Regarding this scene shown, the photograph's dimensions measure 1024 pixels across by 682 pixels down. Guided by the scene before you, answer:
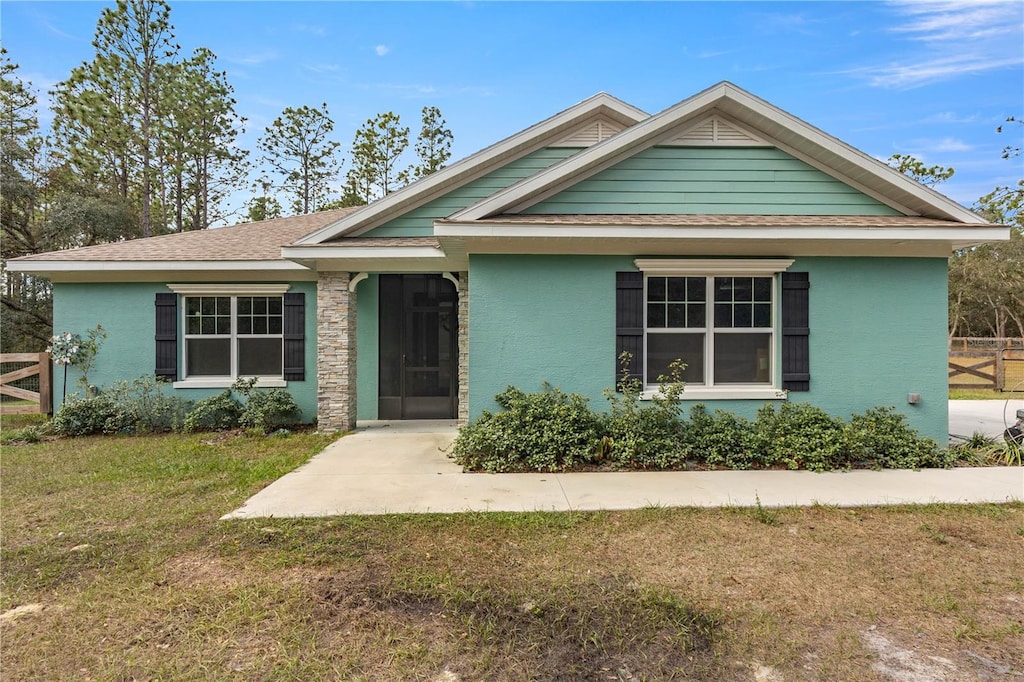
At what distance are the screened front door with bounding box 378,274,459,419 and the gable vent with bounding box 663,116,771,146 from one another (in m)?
4.77

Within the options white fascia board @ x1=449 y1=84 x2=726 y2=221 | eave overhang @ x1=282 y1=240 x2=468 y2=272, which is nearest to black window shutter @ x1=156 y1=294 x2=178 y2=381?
eave overhang @ x1=282 y1=240 x2=468 y2=272

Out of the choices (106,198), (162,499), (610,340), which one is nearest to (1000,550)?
(610,340)

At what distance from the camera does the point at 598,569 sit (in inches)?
135

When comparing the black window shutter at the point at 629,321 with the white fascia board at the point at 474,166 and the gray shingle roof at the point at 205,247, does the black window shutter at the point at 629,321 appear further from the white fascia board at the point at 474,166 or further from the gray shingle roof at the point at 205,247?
the gray shingle roof at the point at 205,247

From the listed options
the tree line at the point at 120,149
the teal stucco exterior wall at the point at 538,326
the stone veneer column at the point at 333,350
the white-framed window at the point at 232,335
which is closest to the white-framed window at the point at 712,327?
the teal stucco exterior wall at the point at 538,326

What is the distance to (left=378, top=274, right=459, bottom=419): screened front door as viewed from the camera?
9266 mm

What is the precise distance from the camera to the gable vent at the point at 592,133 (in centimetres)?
873

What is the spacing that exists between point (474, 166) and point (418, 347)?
3.47 metres

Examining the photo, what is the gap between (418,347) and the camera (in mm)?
9344

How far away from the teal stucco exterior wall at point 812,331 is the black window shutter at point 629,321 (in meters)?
0.10

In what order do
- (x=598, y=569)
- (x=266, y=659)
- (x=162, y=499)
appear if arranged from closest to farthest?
(x=266, y=659) → (x=598, y=569) → (x=162, y=499)

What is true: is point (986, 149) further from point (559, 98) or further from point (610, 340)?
point (610, 340)

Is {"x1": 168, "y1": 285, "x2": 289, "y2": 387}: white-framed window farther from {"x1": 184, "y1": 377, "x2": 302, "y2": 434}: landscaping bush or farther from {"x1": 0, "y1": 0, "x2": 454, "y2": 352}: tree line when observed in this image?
{"x1": 0, "y1": 0, "x2": 454, "y2": 352}: tree line

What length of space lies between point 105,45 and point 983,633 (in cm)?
2513
